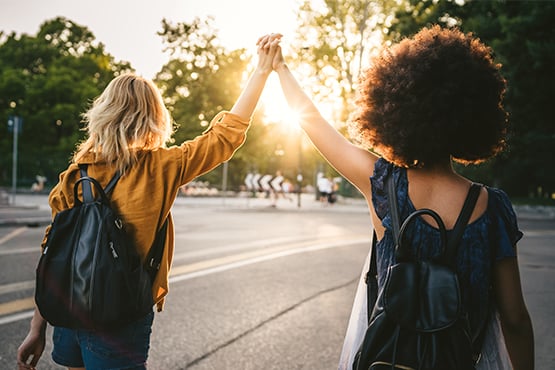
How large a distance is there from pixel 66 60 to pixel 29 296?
4382 cm

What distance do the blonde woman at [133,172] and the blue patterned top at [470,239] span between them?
705 mm

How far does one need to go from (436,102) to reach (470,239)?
41 cm

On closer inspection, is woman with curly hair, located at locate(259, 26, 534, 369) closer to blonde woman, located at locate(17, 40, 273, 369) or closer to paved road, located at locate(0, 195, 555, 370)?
blonde woman, located at locate(17, 40, 273, 369)

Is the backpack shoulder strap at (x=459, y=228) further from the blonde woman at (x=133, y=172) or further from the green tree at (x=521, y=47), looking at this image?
the green tree at (x=521, y=47)

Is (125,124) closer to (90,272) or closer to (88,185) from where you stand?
(88,185)

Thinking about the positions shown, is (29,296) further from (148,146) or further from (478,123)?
(478,123)

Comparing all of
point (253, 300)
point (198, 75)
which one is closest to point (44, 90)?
point (198, 75)

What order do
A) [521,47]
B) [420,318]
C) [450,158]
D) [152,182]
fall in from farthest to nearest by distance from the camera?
[521,47]
[152,182]
[450,158]
[420,318]

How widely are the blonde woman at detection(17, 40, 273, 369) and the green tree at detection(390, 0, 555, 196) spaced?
1825 centimetres

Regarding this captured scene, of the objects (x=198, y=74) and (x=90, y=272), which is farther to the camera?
(x=198, y=74)

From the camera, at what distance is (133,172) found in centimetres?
214

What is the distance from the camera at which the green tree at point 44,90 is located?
4372 cm

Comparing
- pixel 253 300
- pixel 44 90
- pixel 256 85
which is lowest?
pixel 253 300

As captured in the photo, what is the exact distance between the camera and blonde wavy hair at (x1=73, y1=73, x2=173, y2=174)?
2146 millimetres
